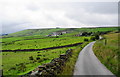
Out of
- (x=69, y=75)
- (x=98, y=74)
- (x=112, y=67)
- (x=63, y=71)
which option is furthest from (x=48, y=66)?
(x=112, y=67)

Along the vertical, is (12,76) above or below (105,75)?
below

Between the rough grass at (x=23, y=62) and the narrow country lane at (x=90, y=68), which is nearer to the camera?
the narrow country lane at (x=90, y=68)

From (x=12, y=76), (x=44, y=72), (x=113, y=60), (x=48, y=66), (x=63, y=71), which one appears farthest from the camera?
(x=12, y=76)

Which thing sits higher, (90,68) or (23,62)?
(90,68)

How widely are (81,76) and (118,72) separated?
16.0 ft

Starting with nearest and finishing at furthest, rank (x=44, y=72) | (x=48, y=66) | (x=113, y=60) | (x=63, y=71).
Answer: (x=44, y=72) → (x=63, y=71) → (x=48, y=66) → (x=113, y=60)

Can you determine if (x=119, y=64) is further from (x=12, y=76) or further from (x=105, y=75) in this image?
(x=12, y=76)

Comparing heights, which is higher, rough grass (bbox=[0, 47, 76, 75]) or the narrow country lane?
the narrow country lane

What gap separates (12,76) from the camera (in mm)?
33562

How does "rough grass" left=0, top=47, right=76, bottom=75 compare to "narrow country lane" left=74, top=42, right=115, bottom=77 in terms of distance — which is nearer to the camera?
"narrow country lane" left=74, top=42, right=115, bottom=77

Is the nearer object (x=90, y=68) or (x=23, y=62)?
(x=90, y=68)

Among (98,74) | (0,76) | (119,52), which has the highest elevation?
(119,52)

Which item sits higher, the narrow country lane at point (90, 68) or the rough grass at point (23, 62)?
the narrow country lane at point (90, 68)

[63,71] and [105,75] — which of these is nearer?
[105,75]
